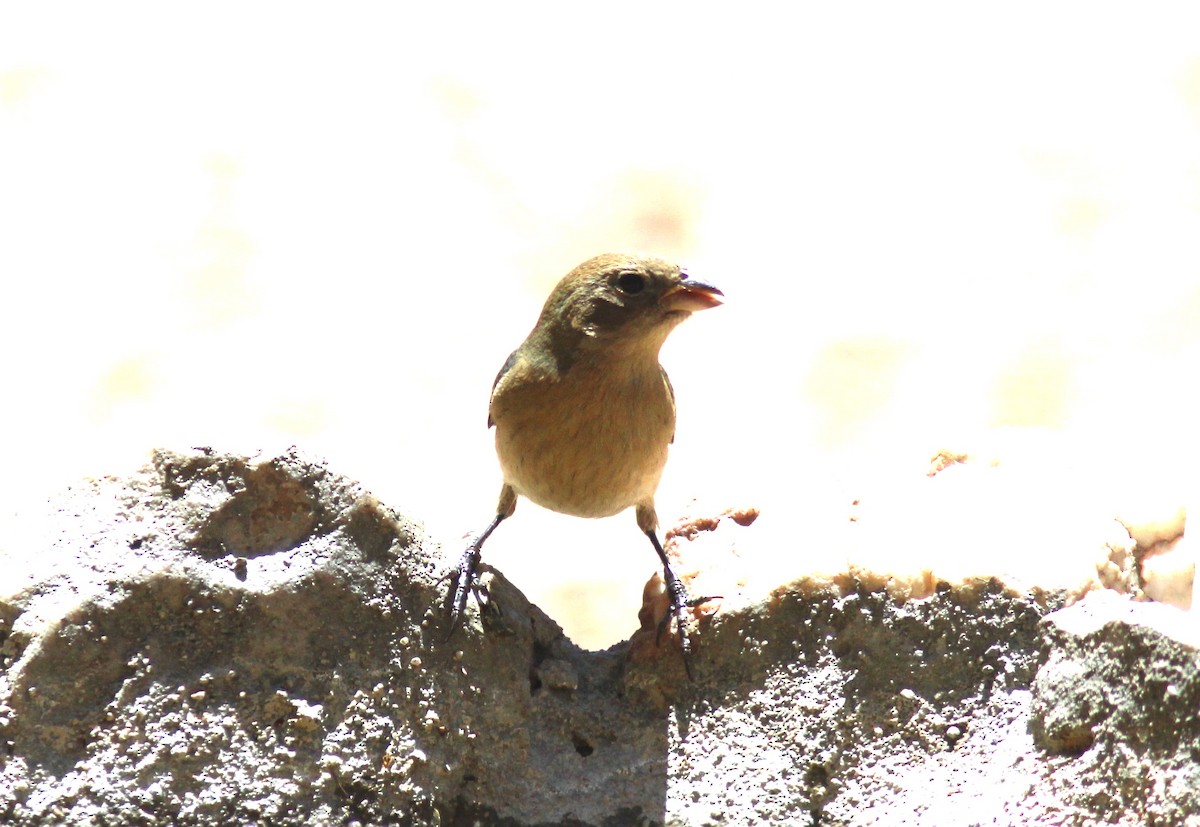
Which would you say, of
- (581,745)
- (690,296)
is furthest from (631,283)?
(581,745)

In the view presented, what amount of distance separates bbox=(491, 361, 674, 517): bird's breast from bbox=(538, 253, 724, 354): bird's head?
9 centimetres

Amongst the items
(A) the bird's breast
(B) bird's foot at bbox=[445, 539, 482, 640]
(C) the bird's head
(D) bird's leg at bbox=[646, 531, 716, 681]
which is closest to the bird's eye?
(C) the bird's head

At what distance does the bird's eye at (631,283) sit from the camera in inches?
150

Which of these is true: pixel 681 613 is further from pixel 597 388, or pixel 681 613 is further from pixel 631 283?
pixel 631 283

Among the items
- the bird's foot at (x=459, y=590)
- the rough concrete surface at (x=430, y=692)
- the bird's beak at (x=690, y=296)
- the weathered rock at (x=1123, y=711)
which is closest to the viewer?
the weathered rock at (x=1123, y=711)

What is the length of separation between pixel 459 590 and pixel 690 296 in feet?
3.20

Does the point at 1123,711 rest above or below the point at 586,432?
below

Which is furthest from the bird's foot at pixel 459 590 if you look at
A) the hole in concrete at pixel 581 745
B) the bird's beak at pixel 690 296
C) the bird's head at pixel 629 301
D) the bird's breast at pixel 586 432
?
the bird's beak at pixel 690 296

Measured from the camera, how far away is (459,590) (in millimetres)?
3293

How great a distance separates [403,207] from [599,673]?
4.59 meters

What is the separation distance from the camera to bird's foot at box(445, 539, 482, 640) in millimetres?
3271

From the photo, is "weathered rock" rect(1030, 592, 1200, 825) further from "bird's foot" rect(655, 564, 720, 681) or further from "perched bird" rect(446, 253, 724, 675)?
"perched bird" rect(446, 253, 724, 675)

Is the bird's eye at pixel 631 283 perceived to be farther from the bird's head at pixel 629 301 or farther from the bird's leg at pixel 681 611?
the bird's leg at pixel 681 611

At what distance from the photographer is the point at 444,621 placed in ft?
10.7
